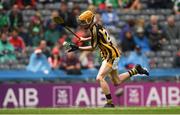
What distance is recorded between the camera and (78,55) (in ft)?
72.3

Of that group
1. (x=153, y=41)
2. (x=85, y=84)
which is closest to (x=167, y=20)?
(x=153, y=41)

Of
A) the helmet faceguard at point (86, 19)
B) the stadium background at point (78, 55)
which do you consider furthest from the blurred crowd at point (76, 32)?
the helmet faceguard at point (86, 19)

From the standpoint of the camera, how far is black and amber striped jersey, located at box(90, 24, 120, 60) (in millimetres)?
15555

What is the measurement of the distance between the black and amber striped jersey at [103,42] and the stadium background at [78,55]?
407 centimetres

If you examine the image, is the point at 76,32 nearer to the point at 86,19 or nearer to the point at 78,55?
the point at 78,55

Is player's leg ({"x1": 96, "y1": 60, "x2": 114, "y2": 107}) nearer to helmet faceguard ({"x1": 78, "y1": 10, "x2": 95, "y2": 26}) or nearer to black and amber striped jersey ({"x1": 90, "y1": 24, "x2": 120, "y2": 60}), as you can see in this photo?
black and amber striped jersey ({"x1": 90, "y1": 24, "x2": 120, "y2": 60})

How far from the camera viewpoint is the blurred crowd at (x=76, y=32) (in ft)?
70.9

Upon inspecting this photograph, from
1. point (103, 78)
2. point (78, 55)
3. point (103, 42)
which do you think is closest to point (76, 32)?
point (78, 55)

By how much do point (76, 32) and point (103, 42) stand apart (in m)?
7.25

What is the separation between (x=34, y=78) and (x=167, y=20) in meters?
5.64

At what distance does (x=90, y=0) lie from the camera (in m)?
24.9

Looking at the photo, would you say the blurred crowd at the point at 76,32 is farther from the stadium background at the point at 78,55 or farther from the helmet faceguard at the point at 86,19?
the helmet faceguard at the point at 86,19

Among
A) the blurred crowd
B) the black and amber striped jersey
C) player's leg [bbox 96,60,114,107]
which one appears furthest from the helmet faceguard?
the blurred crowd

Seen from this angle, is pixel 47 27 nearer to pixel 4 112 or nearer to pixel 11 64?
pixel 11 64
